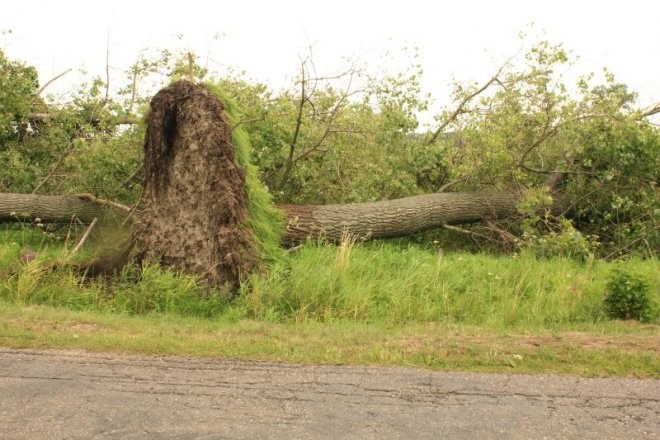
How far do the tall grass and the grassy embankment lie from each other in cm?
2

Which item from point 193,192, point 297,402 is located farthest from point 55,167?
point 297,402

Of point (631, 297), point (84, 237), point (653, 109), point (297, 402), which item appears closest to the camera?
point (297, 402)

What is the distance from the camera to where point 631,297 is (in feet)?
26.1

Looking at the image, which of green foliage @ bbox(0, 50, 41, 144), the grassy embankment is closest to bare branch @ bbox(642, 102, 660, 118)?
the grassy embankment

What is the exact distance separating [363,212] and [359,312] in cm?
338

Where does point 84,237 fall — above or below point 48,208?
below

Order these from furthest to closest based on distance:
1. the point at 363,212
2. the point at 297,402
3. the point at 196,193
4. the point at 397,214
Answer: the point at 397,214 < the point at 363,212 < the point at 196,193 < the point at 297,402

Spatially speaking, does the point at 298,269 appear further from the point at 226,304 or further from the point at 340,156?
the point at 340,156

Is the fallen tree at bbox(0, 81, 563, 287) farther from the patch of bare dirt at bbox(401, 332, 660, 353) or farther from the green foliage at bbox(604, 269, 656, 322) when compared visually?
the green foliage at bbox(604, 269, 656, 322)

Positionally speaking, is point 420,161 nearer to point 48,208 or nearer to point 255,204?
point 255,204

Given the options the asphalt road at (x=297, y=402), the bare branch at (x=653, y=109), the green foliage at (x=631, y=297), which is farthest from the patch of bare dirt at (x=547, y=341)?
the bare branch at (x=653, y=109)

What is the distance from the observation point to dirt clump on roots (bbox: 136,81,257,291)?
8797mm

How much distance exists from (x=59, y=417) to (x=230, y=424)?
1.07 meters

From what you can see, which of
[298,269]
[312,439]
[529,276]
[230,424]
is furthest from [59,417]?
[529,276]
